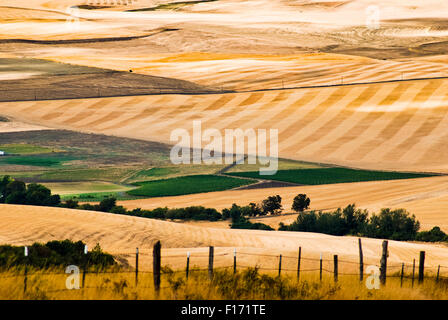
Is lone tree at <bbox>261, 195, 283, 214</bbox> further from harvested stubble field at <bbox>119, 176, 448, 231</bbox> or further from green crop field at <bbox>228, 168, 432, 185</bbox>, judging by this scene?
green crop field at <bbox>228, 168, 432, 185</bbox>

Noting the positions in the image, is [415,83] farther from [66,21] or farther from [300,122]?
[66,21]

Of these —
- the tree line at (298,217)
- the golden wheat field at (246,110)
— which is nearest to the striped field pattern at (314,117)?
the golden wheat field at (246,110)

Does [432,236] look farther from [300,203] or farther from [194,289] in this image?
[194,289]

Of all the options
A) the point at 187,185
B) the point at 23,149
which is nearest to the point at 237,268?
the point at 187,185

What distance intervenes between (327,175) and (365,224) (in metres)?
22.0

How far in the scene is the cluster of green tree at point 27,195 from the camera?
6222 centimetres

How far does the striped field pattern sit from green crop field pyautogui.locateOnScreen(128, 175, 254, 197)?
12.6 metres

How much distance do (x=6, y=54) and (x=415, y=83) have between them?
75.6 meters

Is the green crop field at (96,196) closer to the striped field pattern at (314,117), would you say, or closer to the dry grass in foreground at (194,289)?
the striped field pattern at (314,117)

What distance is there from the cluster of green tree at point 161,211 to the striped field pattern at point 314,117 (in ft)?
84.8

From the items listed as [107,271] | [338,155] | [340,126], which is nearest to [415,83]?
[340,126]

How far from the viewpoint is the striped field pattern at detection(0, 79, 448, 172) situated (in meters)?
86.4

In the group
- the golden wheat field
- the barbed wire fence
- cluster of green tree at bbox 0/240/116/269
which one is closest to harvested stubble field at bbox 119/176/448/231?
the golden wheat field

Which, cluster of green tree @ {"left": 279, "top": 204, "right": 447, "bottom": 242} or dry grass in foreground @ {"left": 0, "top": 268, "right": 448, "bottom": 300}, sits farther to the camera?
cluster of green tree @ {"left": 279, "top": 204, "right": 447, "bottom": 242}
